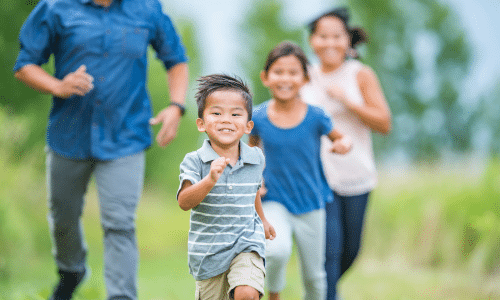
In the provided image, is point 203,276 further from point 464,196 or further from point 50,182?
point 464,196

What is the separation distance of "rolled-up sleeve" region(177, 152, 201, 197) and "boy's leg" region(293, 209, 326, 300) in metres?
1.23

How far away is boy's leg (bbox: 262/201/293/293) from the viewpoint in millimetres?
3373

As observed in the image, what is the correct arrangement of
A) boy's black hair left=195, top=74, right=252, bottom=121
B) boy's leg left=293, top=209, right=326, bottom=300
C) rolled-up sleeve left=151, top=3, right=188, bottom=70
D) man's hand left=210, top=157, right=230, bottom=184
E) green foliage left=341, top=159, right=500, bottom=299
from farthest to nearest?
green foliage left=341, top=159, right=500, bottom=299
rolled-up sleeve left=151, top=3, right=188, bottom=70
boy's leg left=293, top=209, right=326, bottom=300
boy's black hair left=195, top=74, right=252, bottom=121
man's hand left=210, top=157, right=230, bottom=184

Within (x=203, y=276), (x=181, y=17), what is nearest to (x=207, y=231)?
(x=203, y=276)

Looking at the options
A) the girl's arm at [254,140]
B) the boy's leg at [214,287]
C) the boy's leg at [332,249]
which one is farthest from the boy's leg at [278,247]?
the boy's leg at [214,287]

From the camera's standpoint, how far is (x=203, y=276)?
2.65 metres

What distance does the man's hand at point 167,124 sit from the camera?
371cm

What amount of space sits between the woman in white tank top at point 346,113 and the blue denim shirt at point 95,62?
135cm

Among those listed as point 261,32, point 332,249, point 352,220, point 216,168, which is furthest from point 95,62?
point 261,32

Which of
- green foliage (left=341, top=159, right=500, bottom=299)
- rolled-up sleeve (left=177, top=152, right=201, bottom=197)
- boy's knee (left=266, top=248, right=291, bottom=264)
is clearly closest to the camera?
rolled-up sleeve (left=177, top=152, right=201, bottom=197)

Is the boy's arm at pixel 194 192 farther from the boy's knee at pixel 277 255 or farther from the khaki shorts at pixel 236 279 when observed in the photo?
the boy's knee at pixel 277 255

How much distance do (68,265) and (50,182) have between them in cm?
63

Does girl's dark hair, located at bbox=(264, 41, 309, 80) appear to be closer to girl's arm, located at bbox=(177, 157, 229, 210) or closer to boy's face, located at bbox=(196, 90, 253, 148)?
boy's face, located at bbox=(196, 90, 253, 148)

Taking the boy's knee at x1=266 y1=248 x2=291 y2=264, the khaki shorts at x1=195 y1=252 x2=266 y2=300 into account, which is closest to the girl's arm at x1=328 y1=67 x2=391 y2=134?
the boy's knee at x1=266 y1=248 x2=291 y2=264
